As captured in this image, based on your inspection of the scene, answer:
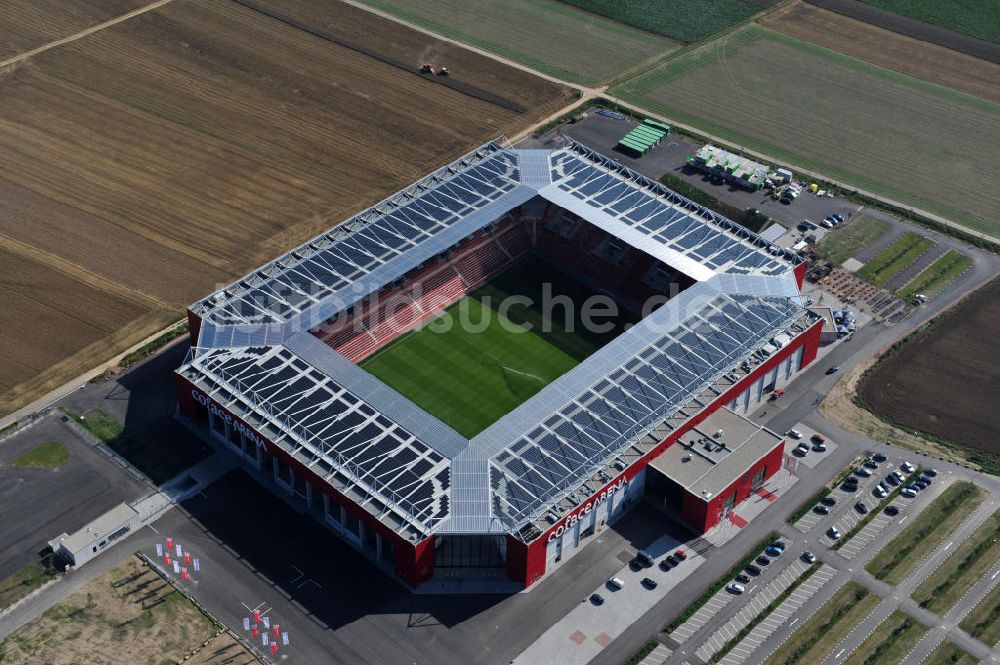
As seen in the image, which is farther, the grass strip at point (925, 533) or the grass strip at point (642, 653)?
the grass strip at point (925, 533)

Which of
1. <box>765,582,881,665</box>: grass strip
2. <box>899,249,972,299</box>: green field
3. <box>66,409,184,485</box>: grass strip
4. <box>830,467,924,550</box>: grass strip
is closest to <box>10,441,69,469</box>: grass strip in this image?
<box>66,409,184,485</box>: grass strip

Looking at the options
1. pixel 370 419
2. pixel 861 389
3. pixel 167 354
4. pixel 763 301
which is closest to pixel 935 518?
pixel 861 389

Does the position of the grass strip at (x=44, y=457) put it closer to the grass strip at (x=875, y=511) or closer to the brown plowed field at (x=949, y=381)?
the grass strip at (x=875, y=511)

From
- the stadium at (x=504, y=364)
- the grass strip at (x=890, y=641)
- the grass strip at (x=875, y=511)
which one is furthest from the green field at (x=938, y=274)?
the grass strip at (x=890, y=641)

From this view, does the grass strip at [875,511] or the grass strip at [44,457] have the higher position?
the grass strip at [875,511]

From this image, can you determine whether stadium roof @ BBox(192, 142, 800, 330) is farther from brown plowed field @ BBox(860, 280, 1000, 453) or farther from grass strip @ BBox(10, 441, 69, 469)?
grass strip @ BBox(10, 441, 69, 469)

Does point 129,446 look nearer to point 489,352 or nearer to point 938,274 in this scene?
point 489,352
